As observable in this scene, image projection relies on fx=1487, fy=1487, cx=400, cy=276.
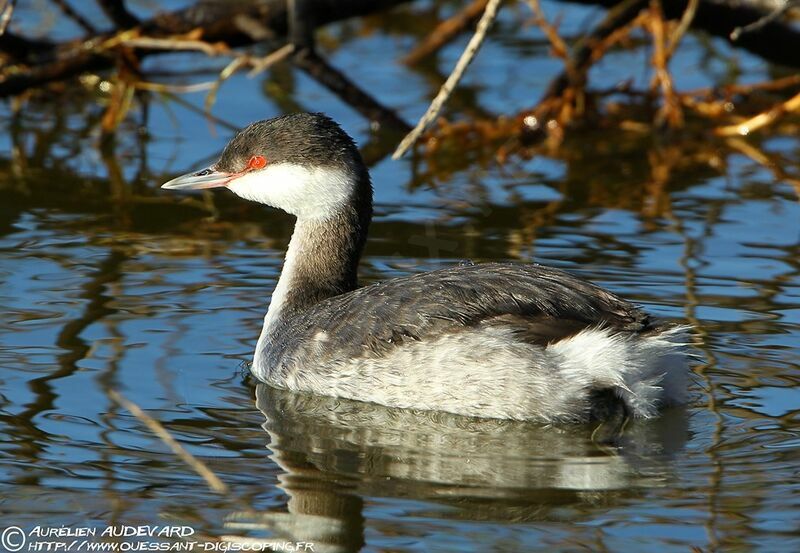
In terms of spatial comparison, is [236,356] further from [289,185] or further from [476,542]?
[476,542]

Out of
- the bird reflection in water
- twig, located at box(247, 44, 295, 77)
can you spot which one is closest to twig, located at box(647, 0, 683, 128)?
twig, located at box(247, 44, 295, 77)

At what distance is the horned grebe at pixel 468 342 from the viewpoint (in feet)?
18.2

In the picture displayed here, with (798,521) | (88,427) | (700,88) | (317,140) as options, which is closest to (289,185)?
(317,140)

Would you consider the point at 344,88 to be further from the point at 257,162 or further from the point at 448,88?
the point at 448,88

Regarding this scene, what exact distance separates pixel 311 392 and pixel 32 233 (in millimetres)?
2686

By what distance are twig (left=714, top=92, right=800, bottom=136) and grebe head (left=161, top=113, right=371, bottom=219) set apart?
4.57 m

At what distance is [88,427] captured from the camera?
5.59 metres

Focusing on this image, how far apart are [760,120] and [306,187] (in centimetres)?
480

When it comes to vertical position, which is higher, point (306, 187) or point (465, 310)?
point (306, 187)

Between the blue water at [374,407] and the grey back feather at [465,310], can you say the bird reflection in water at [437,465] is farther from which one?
the grey back feather at [465,310]

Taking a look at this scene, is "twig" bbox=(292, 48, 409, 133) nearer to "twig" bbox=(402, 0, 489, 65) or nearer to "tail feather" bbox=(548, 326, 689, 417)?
"twig" bbox=(402, 0, 489, 65)

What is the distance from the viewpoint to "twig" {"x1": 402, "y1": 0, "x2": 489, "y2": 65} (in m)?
11.7

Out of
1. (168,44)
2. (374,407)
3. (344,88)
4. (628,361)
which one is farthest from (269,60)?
(628,361)

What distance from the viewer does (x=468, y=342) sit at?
5680 mm
